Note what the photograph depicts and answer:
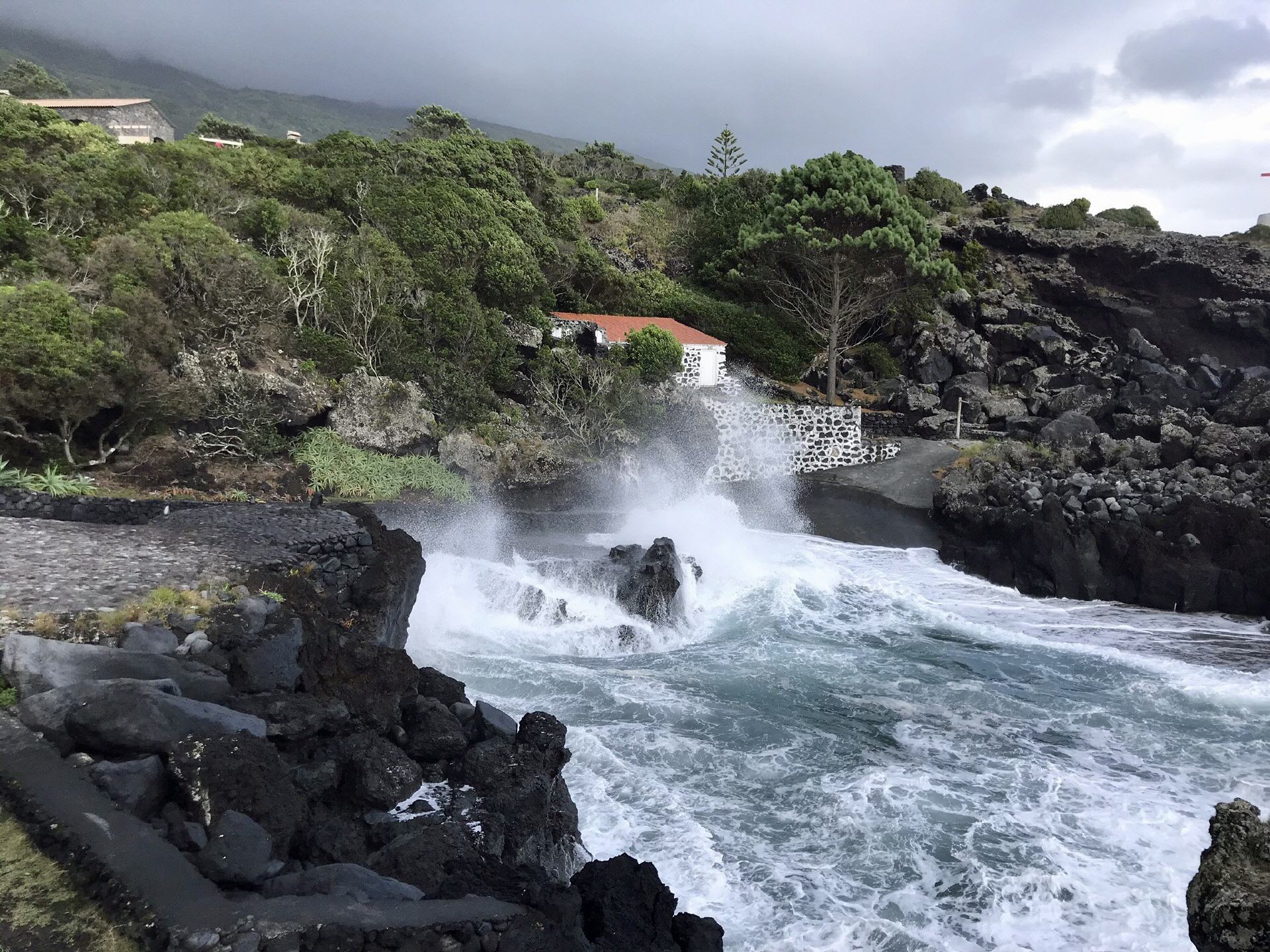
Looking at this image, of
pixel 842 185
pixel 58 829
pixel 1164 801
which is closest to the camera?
pixel 58 829

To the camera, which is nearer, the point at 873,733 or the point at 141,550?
the point at 141,550

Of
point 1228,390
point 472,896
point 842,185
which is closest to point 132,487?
point 472,896

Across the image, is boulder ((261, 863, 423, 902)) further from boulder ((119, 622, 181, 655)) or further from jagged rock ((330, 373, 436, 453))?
jagged rock ((330, 373, 436, 453))

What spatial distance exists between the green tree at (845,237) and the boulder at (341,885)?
28.1m

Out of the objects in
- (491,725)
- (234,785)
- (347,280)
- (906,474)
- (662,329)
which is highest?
(662,329)

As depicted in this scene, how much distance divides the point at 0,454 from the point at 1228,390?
3591cm

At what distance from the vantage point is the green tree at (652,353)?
2778 centimetres

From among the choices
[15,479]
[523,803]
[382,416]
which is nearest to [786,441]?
[382,416]

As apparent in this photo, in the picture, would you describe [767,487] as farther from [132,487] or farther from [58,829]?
[58,829]

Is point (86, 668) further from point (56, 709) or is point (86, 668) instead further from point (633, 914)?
point (633, 914)

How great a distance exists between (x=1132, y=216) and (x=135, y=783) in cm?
5535

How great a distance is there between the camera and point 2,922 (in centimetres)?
423

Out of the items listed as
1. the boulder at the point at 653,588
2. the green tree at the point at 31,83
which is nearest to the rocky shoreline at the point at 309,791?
the boulder at the point at 653,588

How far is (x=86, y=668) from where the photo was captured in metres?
6.57
